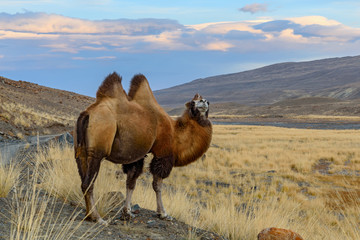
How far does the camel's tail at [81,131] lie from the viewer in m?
5.06

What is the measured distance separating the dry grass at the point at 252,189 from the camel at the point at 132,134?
0.56 m

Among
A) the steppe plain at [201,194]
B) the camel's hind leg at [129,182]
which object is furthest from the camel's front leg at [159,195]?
the camel's hind leg at [129,182]

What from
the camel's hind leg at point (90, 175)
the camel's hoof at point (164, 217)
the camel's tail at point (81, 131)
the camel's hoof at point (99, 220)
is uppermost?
the camel's tail at point (81, 131)

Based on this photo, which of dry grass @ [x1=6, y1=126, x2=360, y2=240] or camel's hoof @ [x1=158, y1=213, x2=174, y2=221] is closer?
camel's hoof @ [x1=158, y1=213, x2=174, y2=221]

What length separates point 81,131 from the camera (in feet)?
16.6

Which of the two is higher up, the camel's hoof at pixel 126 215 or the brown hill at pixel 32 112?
the brown hill at pixel 32 112

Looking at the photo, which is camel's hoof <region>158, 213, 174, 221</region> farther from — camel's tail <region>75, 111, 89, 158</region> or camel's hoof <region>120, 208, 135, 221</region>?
camel's tail <region>75, 111, 89, 158</region>

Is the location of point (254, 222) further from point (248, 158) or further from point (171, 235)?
point (248, 158)

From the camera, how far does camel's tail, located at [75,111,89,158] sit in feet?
16.6

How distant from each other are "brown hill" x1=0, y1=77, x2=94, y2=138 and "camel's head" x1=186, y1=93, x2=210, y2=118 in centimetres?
1616

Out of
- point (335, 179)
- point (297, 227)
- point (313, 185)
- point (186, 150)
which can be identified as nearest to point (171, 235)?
point (186, 150)

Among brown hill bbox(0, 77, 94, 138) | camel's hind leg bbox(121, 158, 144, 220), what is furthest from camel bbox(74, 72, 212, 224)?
brown hill bbox(0, 77, 94, 138)

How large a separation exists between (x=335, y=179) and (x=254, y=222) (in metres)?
11.0

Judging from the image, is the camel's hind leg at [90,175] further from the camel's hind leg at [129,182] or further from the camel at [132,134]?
the camel's hind leg at [129,182]
